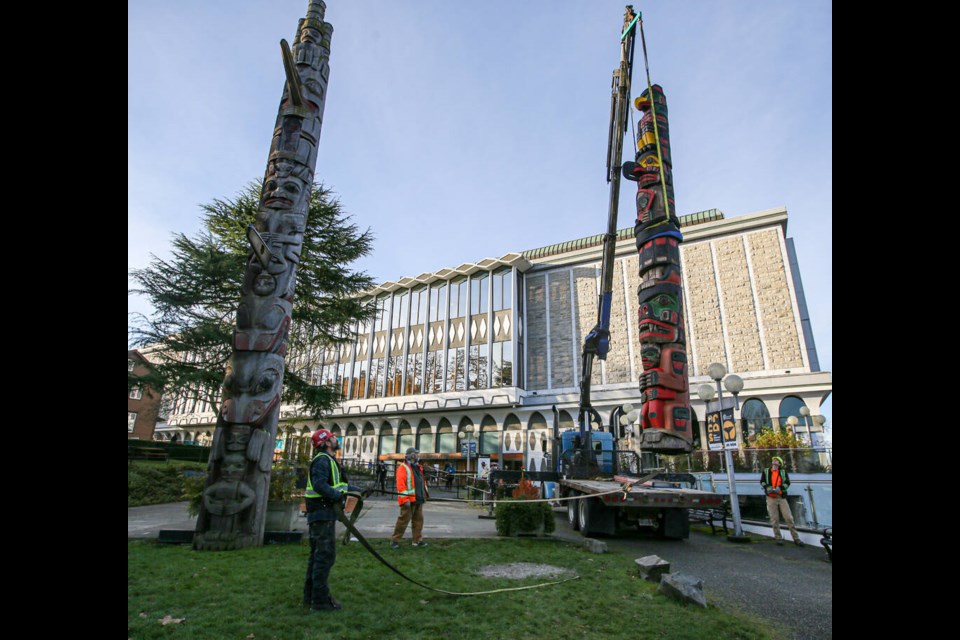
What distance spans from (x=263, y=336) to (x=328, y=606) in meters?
4.86

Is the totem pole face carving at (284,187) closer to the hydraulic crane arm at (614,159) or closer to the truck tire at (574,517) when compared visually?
the hydraulic crane arm at (614,159)

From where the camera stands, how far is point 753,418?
29469 mm

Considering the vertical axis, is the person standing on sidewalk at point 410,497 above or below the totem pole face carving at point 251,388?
below

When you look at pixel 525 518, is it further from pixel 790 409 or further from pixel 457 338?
pixel 457 338

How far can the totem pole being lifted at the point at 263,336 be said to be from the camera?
7.89 m

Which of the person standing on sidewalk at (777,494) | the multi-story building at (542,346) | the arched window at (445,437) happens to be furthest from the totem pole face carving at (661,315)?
the arched window at (445,437)

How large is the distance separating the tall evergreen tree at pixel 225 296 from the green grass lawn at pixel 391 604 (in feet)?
35.0
